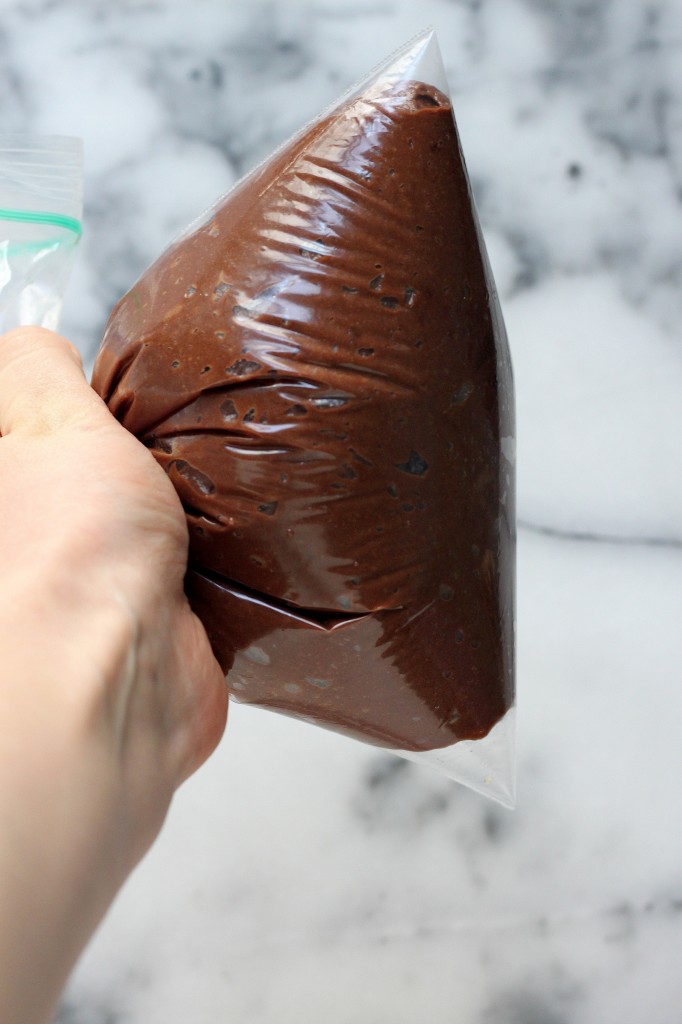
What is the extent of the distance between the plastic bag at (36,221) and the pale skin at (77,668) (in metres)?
0.15

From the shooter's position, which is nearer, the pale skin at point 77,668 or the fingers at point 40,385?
the pale skin at point 77,668

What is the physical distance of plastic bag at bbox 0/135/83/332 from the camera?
94cm

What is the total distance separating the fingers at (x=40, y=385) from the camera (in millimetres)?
752

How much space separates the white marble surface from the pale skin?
441 millimetres

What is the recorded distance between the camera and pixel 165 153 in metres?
1.30

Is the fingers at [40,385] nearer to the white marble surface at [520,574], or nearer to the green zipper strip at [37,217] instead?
the green zipper strip at [37,217]

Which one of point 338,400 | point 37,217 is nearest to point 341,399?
point 338,400

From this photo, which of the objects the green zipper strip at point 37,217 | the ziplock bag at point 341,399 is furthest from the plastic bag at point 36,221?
the ziplock bag at point 341,399

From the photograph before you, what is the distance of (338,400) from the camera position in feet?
2.20

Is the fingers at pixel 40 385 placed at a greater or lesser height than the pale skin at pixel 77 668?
greater

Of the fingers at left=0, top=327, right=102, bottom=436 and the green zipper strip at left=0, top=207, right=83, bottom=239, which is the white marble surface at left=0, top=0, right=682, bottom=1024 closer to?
the green zipper strip at left=0, top=207, right=83, bottom=239

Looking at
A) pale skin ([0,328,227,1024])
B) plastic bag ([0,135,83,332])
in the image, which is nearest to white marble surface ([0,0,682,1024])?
plastic bag ([0,135,83,332])

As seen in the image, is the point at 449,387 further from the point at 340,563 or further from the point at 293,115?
the point at 293,115

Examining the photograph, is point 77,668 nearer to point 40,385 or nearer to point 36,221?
point 40,385
